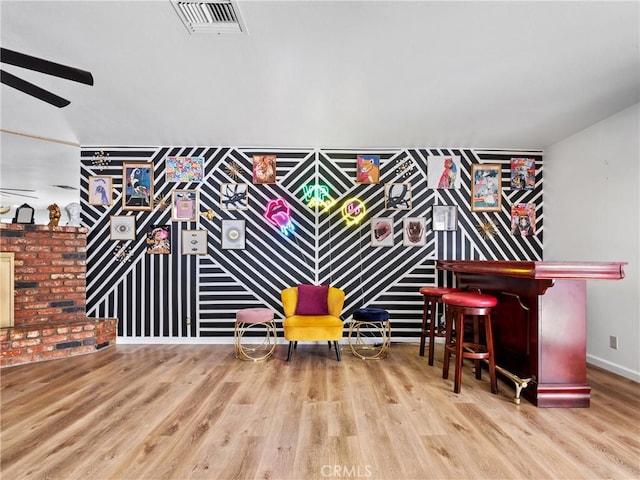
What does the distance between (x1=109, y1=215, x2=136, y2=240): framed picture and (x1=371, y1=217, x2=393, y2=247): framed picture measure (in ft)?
11.6

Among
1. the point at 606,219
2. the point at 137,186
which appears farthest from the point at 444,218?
the point at 137,186

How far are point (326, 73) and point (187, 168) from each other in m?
2.89

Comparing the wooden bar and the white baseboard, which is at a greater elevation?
the wooden bar

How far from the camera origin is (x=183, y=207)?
4793 mm

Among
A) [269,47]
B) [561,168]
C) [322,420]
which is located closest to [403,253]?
[561,168]

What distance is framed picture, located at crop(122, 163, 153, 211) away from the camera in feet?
15.7

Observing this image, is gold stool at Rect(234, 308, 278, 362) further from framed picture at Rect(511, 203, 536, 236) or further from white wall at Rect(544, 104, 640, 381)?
white wall at Rect(544, 104, 640, 381)

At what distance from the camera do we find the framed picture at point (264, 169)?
482cm

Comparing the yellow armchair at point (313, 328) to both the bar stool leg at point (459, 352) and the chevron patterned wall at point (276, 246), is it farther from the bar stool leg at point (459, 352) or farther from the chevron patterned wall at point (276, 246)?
the bar stool leg at point (459, 352)

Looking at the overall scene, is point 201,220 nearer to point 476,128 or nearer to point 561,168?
point 476,128

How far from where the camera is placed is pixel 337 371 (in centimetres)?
357

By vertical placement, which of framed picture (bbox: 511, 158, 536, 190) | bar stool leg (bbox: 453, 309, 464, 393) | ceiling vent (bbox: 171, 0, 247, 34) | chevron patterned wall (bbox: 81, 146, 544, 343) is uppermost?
ceiling vent (bbox: 171, 0, 247, 34)

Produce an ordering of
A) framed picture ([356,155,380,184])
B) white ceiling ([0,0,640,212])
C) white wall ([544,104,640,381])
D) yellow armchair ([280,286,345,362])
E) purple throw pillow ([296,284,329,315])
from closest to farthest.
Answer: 1. white ceiling ([0,0,640,212])
2. white wall ([544,104,640,381])
3. yellow armchair ([280,286,345,362])
4. purple throw pillow ([296,284,329,315])
5. framed picture ([356,155,380,184])

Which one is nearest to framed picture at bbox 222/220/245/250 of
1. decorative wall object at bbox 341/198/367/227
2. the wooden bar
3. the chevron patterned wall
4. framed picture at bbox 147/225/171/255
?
the chevron patterned wall
